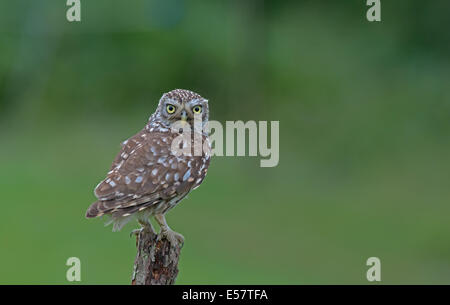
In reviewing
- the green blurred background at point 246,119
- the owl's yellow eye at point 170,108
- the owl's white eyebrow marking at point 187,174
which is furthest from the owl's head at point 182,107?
the green blurred background at point 246,119

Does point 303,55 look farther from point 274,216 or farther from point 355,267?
point 355,267

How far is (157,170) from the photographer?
5.08 meters

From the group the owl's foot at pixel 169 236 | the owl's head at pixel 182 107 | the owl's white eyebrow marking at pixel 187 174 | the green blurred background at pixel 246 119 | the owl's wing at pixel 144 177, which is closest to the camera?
the owl's wing at pixel 144 177

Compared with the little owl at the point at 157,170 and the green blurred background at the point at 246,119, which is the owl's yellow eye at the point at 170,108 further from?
the green blurred background at the point at 246,119

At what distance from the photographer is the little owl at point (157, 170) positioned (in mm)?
4898

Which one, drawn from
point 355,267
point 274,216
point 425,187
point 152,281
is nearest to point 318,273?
point 355,267

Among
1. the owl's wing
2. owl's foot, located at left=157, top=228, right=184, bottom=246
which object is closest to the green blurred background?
owl's foot, located at left=157, top=228, right=184, bottom=246

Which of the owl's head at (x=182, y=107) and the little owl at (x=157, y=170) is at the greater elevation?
the owl's head at (x=182, y=107)

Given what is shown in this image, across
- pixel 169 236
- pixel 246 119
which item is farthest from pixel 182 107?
pixel 246 119

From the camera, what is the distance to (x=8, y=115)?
23.2 m

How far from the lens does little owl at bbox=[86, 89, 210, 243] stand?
4.90 metres

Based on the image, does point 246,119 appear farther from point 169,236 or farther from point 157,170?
point 157,170

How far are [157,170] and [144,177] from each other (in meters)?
0.11

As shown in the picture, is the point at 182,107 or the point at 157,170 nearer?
the point at 157,170
